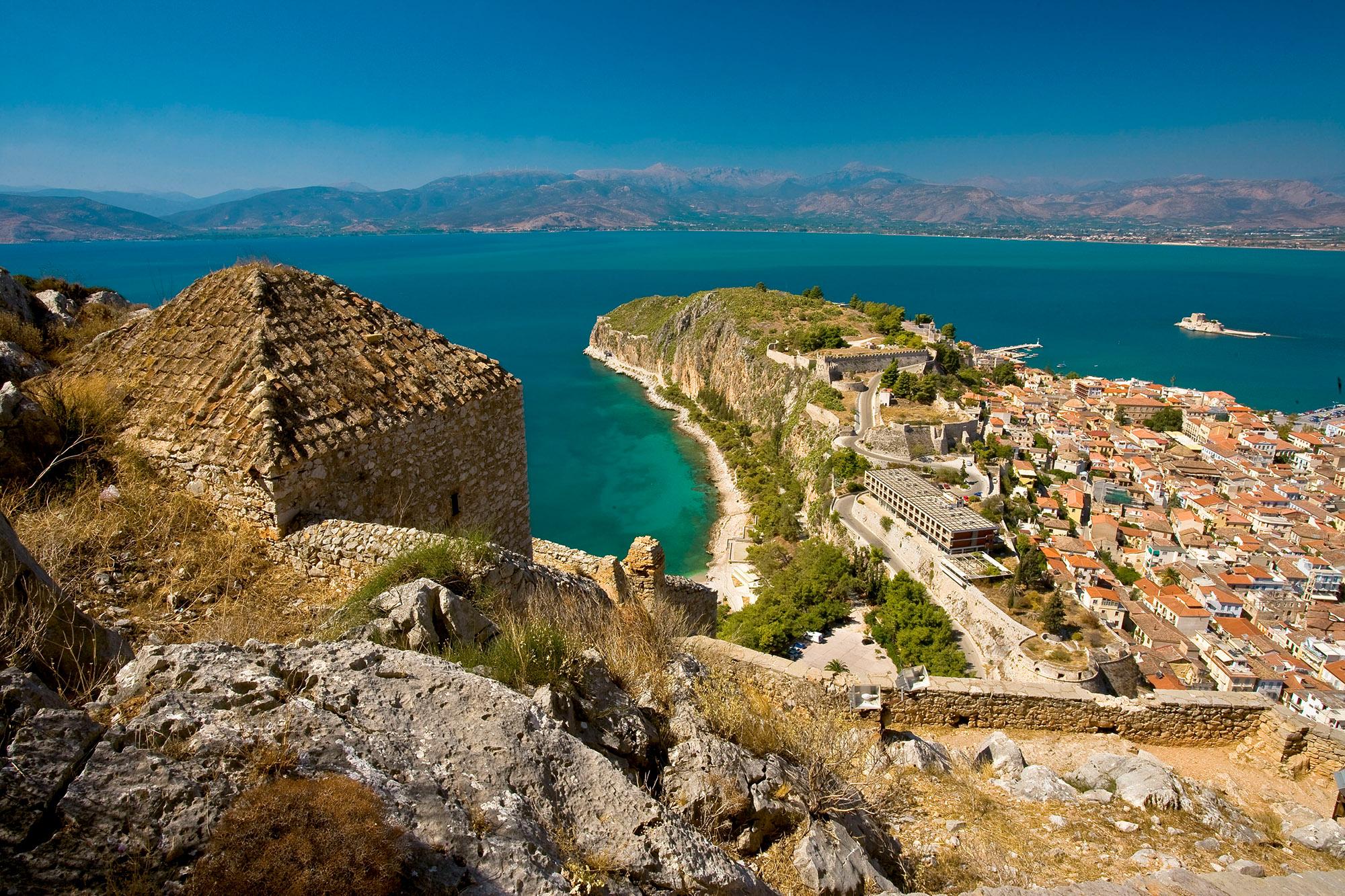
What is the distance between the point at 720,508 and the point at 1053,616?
74.6 ft

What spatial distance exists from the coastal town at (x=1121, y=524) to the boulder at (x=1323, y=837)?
1390 cm

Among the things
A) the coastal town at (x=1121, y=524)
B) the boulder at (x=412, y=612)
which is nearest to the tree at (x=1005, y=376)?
the coastal town at (x=1121, y=524)

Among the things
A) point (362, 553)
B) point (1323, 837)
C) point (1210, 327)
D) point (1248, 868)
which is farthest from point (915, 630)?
point (1210, 327)

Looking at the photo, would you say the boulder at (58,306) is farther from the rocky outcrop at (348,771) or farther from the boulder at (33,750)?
the boulder at (33,750)

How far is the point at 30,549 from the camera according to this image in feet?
15.3

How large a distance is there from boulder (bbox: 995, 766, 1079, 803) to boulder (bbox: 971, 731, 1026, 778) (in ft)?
0.47

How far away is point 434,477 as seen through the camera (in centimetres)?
713

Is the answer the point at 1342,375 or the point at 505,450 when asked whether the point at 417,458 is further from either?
the point at 1342,375

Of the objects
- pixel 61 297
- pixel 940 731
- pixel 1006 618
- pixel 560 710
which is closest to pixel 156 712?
pixel 560 710

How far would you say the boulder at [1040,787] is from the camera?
20.5ft

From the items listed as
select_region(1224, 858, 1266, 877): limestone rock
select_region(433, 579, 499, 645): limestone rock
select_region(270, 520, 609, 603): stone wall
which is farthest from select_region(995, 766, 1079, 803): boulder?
select_region(433, 579, 499, 645): limestone rock

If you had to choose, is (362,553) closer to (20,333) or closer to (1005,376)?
(20,333)

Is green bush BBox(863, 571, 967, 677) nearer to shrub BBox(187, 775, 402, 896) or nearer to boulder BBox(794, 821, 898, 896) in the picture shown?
boulder BBox(794, 821, 898, 896)

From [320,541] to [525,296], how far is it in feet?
457
